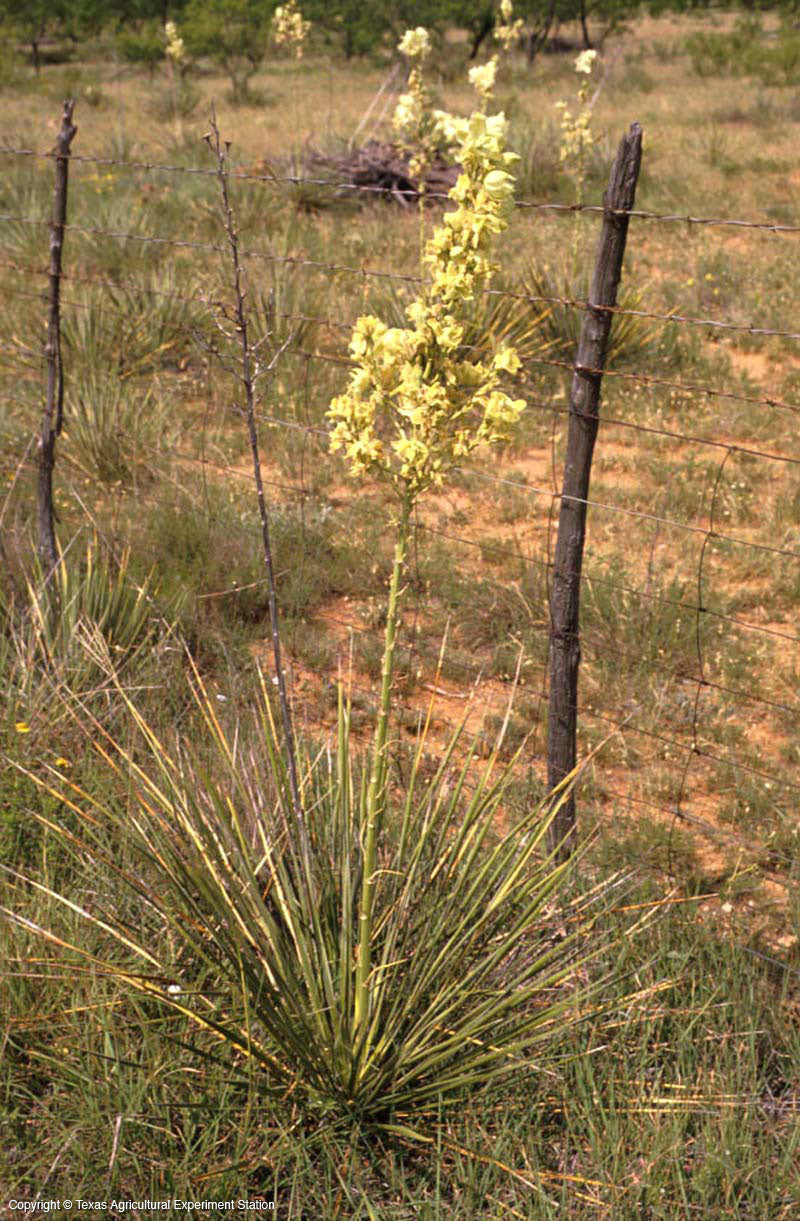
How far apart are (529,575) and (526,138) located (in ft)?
27.2

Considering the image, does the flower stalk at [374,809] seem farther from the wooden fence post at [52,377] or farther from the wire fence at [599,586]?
the wooden fence post at [52,377]

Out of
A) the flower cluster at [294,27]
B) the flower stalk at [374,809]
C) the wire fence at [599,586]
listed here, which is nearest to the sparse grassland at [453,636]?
the wire fence at [599,586]

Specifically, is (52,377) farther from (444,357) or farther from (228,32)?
(228,32)

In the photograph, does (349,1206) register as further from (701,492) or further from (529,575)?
(701,492)

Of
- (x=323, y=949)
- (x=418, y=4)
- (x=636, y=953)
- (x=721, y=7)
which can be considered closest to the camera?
(x=323, y=949)

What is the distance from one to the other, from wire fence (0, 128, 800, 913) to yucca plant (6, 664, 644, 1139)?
41 cm

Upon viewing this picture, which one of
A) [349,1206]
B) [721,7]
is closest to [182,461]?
[349,1206]

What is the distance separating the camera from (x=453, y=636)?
488 centimetres

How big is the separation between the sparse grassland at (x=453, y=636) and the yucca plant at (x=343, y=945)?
8cm

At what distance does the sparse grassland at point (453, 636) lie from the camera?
227 cm

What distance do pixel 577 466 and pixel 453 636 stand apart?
1985mm

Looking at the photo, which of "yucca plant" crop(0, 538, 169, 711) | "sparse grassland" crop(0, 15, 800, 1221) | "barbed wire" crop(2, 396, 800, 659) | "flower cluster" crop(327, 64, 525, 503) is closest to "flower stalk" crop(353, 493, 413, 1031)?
"flower cluster" crop(327, 64, 525, 503)

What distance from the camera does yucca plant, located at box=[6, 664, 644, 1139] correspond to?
2346 millimetres

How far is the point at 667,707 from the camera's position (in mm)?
4316
